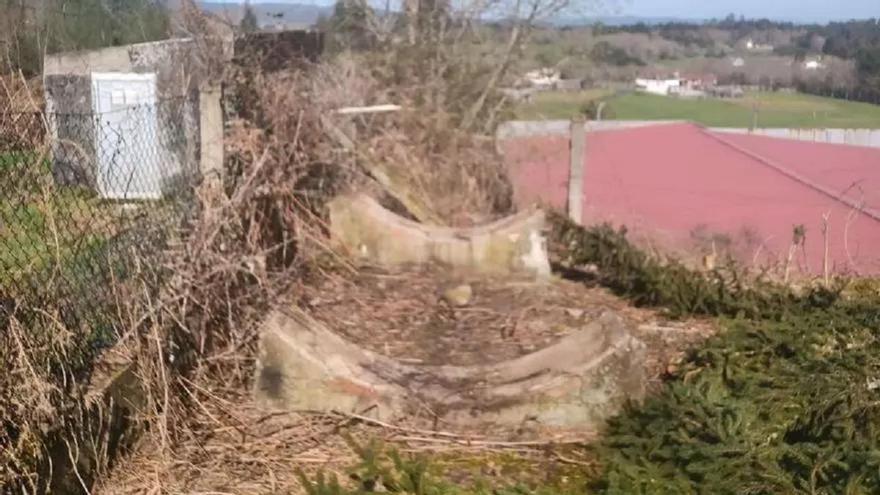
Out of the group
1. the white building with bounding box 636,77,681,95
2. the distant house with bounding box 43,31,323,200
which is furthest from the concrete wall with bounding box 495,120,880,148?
the distant house with bounding box 43,31,323,200

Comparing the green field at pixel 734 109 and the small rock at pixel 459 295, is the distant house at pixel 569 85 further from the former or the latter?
the small rock at pixel 459 295

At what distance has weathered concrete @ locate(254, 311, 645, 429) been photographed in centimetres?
585

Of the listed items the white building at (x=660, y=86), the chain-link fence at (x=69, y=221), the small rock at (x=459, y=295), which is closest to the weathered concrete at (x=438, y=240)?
the small rock at (x=459, y=295)

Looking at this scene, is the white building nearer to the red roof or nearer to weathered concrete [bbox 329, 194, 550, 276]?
the red roof

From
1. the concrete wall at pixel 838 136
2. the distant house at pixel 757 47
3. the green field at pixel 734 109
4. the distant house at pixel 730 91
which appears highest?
the distant house at pixel 757 47

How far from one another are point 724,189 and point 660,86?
9928 mm

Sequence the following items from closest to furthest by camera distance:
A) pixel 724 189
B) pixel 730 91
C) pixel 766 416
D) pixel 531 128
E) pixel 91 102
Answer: pixel 766 416 < pixel 91 102 < pixel 531 128 < pixel 724 189 < pixel 730 91

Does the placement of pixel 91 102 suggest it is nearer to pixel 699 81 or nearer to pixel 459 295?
pixel 459 295

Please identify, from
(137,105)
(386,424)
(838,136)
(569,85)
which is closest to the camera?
(386,424)

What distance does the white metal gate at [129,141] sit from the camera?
19.2 feet

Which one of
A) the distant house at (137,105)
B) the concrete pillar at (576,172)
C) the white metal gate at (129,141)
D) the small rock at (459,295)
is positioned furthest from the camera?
the concrete pillar at (576,172)

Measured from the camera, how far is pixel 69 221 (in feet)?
17.2

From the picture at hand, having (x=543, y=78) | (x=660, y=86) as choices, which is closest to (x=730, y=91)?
(x=660, y=86)

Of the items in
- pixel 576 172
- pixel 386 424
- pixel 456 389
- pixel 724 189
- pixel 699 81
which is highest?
pixel 699 81
